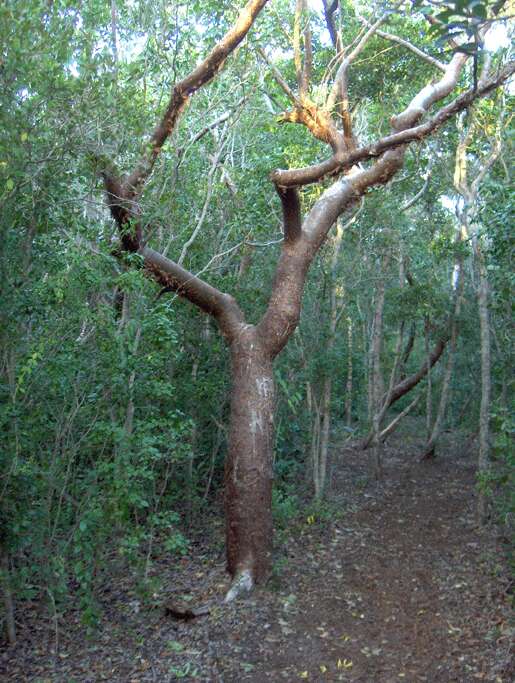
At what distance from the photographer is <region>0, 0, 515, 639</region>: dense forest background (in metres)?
5.34

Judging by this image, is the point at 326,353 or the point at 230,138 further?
the point at 326,353

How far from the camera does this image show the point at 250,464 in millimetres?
6930

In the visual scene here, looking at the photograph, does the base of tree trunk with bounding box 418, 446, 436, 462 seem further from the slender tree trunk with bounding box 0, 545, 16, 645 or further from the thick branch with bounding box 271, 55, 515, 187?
the slender tree trunk with bounding box 0, 545, 16, 645

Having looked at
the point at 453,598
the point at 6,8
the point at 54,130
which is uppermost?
the point at 6,8

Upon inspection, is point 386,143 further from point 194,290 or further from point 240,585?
point 240,585

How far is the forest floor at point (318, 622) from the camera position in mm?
5457

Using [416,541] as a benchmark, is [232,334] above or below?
above

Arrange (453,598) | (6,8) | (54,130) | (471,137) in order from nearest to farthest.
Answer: (6,8) < (54,130) < (453,598) < (471,137)

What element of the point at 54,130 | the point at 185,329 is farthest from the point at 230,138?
the point at 54,130

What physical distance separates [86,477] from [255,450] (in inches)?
72.9

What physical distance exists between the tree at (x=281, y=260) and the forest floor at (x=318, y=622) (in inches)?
20.9

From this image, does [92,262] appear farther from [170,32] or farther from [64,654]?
[170,32]

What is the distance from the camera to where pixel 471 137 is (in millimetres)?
10828

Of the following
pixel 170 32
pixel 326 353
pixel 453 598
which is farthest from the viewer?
pixel 326 353
